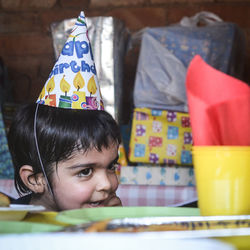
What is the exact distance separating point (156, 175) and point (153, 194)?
0.18 meters

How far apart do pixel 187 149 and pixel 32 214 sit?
1234mm

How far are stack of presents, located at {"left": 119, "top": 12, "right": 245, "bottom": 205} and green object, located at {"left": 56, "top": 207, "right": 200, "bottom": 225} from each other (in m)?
1.16

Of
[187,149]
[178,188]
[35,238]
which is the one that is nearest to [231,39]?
[187,149]

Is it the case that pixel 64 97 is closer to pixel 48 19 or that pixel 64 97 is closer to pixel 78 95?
pixel 78 95

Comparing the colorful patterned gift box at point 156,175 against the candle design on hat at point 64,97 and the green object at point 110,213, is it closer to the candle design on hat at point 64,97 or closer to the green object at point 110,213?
the candle design on hat at point 64,97

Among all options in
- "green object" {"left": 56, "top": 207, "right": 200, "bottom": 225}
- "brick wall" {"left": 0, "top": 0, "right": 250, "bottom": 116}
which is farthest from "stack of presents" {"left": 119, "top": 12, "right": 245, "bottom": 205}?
"green object" {"left": 56, "top": 207, "right": 200, "bottom": 225}

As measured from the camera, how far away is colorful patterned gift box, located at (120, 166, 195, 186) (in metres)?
1.63

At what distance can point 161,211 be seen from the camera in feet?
1.43

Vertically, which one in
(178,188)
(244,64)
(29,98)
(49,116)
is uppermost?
(244,64)

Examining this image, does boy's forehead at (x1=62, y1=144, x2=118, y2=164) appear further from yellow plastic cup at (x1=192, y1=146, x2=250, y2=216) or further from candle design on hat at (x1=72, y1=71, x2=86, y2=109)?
yellow plastic cup at (x1=192, y1=146, x2=250, y2=216)

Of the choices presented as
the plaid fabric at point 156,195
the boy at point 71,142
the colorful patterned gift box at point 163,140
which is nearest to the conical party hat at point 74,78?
the boy at point 71,142

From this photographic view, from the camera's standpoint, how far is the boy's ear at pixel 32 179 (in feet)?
3.13

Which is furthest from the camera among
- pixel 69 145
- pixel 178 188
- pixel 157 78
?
pixel 157 78

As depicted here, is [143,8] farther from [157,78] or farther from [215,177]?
[215,177]
